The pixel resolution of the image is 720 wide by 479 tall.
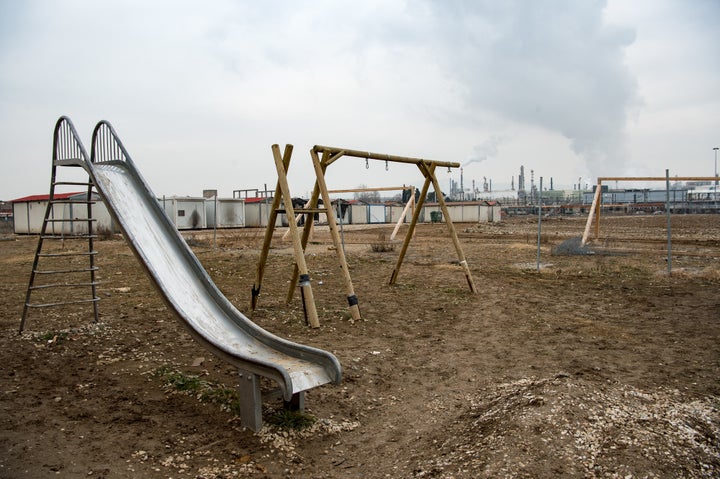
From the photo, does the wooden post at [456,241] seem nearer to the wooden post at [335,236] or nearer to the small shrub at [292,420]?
the wooden post at [335,236]

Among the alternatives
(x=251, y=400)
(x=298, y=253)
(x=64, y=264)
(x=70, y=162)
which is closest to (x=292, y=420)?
(x=251, y=400)

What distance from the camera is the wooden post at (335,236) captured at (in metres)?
7.29

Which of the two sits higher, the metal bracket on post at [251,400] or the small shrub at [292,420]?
the metal bracket on post at [251,400]

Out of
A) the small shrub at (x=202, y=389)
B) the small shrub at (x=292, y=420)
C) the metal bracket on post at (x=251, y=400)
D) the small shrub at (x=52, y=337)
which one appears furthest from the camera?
the small shrub at (x=52, y=337)

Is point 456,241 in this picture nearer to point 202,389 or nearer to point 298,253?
point 298,253

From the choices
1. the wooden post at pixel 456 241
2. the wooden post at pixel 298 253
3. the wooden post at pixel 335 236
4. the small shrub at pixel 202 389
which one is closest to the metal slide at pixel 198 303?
the small shrub at pixel 202 389

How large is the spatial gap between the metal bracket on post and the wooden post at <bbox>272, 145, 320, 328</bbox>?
2826 mm

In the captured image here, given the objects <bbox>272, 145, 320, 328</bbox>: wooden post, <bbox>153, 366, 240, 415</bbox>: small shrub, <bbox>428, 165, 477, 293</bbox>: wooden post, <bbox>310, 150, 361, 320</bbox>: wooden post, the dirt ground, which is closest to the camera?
the dirt ground

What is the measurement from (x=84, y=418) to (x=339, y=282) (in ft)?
22.8

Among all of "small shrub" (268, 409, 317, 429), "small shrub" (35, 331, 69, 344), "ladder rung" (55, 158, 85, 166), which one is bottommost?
"small shrub" (268, 409, 317, 429)

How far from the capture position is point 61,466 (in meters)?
3.36

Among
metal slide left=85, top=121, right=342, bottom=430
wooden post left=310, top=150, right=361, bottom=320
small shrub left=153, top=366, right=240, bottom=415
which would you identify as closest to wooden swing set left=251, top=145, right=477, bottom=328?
wooden post left=310, top=150, right=361, bottom=320

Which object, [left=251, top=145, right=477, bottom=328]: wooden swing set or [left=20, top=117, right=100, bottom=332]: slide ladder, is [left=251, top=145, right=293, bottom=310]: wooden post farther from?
[left=20, top=117, right=100, bottom=332]: slide ladder

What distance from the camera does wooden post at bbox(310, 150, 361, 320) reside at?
23.9ft
